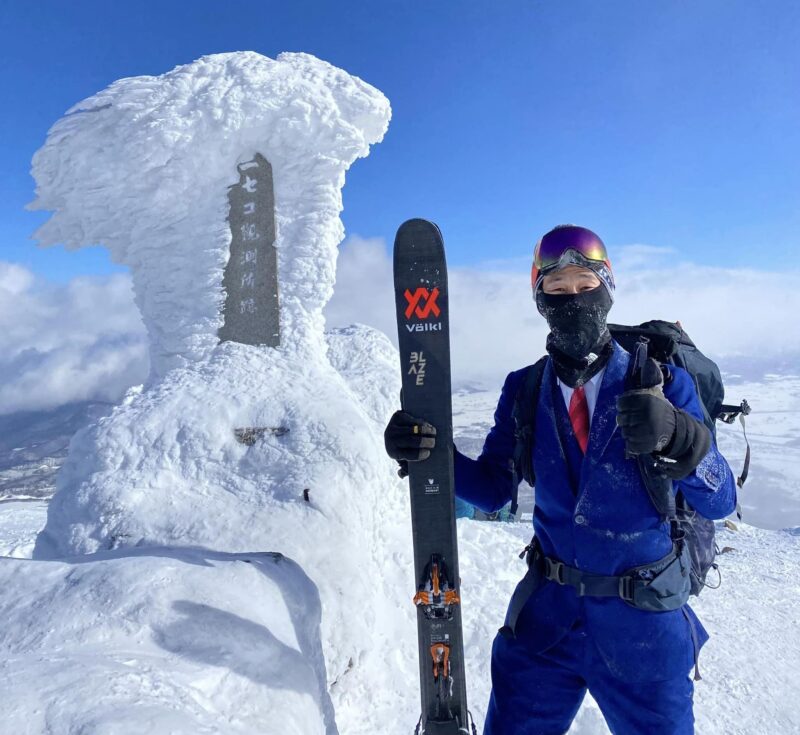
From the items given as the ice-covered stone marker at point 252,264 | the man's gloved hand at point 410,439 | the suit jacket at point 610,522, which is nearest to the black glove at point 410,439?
the man's gloved hand at point 410,439

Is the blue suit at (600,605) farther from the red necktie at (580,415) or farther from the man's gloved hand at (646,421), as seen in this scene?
the man's gloved hand at (646,421)

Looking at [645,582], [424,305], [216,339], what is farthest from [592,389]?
[216,339]

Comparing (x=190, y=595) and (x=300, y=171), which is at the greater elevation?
(x=300, y=171)

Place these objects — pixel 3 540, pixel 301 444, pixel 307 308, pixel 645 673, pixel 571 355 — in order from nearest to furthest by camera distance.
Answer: pixel 645 673
pixel 571 355
pixel 301 444
pixel 307 308
pixel 3 540

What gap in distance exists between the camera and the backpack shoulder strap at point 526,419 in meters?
2.74

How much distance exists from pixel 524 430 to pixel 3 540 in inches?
571

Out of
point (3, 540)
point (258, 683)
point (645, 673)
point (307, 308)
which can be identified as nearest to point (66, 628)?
point (258, 683)

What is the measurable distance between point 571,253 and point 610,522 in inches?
54.2

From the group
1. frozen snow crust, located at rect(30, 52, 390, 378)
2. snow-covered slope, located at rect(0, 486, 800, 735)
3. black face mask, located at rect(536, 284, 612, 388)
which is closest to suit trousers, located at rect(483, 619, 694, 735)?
snow-covered slope, located at rect(0, 486, 800, 735)

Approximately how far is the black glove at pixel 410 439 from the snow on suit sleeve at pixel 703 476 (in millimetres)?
1249

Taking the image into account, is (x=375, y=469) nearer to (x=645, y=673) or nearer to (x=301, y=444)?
(x=301, y=444)

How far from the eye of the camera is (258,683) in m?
2.44

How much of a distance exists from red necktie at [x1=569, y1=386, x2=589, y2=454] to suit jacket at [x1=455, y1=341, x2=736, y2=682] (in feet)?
0.12

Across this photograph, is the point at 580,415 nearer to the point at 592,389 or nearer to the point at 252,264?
the point at 592,389
